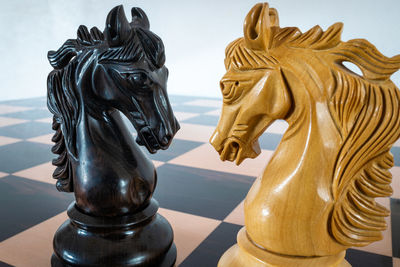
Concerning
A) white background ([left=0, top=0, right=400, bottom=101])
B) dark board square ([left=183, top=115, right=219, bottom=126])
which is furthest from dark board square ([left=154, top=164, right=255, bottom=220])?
white background ([left=0, top=0, right=400, bottom=101])

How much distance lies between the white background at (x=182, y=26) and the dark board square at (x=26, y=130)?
1569 mm

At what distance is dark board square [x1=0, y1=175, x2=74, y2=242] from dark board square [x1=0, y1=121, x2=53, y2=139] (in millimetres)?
654

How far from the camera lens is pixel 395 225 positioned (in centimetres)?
93

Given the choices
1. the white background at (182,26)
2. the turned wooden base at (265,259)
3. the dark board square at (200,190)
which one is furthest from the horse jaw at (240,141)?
the white background at (182,26)

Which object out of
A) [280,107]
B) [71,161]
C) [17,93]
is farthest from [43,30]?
[280,107]

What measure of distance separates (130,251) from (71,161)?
179 mm

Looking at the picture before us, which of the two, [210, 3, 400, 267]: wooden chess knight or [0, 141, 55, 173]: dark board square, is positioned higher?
[210, 3, 400, 267]: wooden chess knight

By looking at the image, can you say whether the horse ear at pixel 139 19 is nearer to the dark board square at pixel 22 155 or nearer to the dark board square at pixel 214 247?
the dark board square at pixel 214 247

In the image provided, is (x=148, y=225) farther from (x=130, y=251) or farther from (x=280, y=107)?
(x=280, y=107)

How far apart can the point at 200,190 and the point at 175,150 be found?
48 centimetres

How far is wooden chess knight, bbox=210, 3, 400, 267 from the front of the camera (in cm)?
41

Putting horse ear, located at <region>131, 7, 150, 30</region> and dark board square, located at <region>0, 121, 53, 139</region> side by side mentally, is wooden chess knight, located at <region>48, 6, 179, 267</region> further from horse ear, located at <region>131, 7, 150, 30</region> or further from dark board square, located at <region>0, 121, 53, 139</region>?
dark board square, located at <region>0, 121, 53, 139</region>

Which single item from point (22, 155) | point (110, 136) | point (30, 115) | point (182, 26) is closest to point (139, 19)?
point (110, 136)

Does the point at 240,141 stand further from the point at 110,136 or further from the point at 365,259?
the point at 365,259
